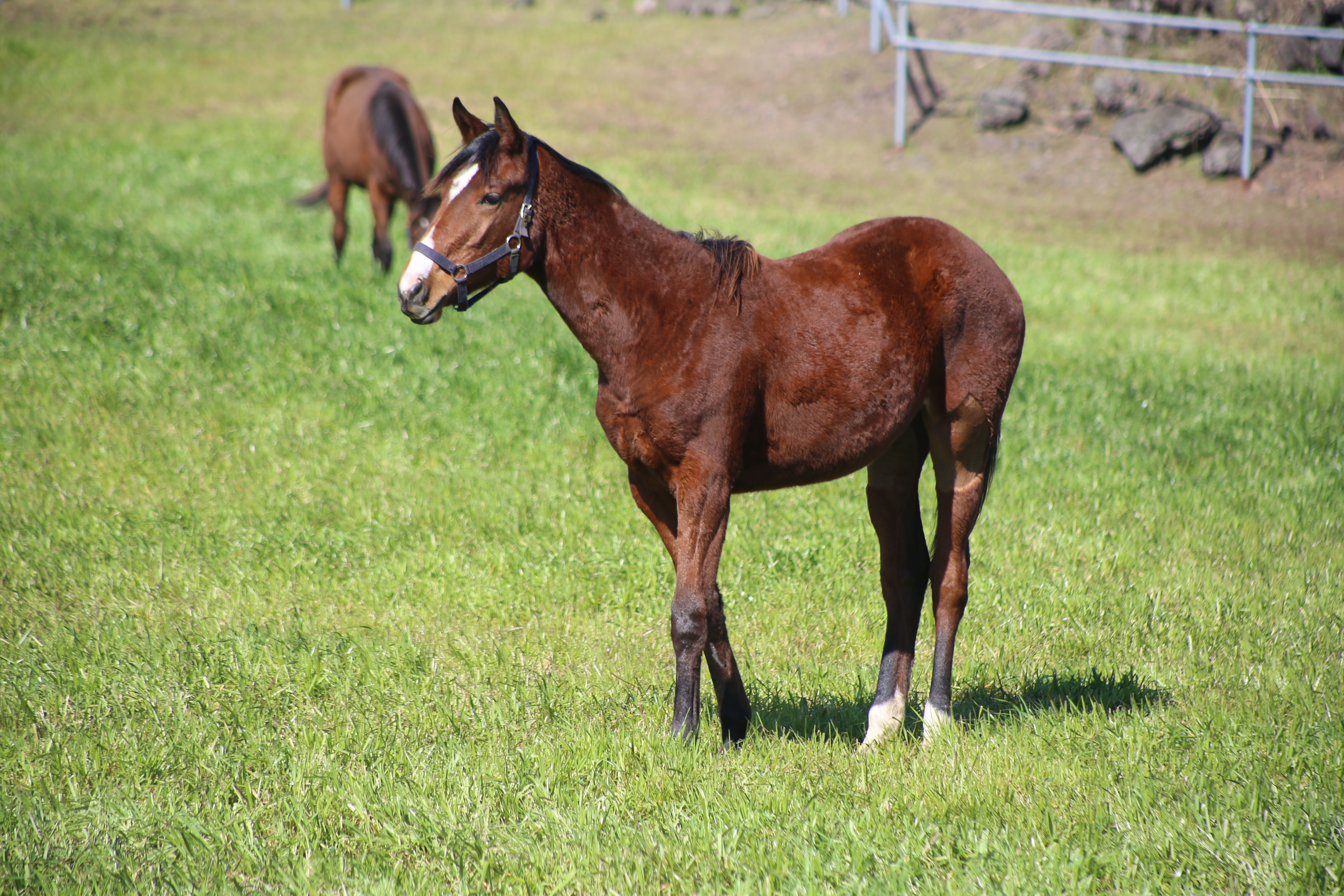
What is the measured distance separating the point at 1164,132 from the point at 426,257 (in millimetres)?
15758

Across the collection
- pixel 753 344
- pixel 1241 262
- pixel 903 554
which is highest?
pixel 753 344

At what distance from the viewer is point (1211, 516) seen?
256 inches

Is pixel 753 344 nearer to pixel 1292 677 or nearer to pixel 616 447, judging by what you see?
pixel 616 447

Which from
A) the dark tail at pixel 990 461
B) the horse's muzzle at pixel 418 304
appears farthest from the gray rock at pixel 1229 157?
the horse's muzzle at pixel 418 304

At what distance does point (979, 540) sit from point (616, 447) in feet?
10.1

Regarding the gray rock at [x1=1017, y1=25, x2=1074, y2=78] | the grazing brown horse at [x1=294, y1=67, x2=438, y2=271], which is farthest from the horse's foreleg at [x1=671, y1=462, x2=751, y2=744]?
the gray rock at [x1=1017, y1=25, x2=1074, y2=78]

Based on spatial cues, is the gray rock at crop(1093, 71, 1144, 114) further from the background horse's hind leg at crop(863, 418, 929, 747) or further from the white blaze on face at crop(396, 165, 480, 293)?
the white blaze on face at crop(396, 165, 480, 293)

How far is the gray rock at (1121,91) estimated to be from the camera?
57.5 feet

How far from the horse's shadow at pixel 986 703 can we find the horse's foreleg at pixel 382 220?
7.96m

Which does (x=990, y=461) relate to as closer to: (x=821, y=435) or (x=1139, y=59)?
(x=821, y=435)

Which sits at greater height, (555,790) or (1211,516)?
(555,790)

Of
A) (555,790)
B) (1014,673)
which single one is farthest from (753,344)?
(1014,673)

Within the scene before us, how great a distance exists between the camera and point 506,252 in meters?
3.68

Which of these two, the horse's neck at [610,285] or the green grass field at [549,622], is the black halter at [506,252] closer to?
the horse's neck at [610,285]
